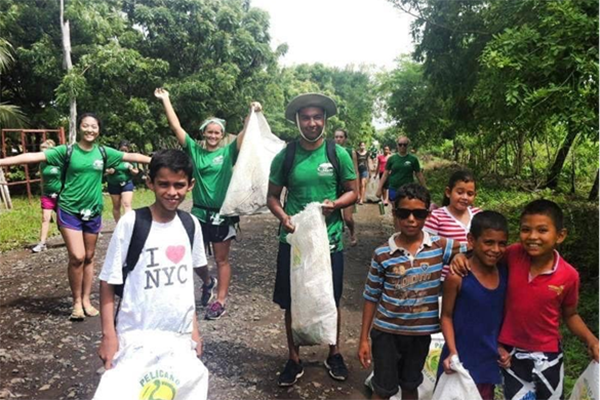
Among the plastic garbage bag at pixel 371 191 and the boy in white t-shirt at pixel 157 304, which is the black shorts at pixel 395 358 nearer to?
the boy in white t-shirt at pixel 157 304

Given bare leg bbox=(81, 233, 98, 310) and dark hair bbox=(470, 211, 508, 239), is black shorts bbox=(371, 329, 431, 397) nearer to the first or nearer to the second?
dark hair bbox=(470, 211, 508, 239)

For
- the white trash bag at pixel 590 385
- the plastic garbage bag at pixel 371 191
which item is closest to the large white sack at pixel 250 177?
the white trash bag at pixel 590 385

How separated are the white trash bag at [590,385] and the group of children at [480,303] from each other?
2.2 inches

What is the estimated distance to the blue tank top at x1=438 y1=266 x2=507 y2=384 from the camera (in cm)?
220

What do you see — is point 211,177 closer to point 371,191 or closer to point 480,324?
point 480,324

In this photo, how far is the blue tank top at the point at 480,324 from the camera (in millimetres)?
2195

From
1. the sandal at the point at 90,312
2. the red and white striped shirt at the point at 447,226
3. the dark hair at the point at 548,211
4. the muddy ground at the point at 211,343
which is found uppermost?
the dark hair at the point at 548,211

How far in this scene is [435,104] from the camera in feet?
48.5

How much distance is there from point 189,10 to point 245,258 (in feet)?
41.1

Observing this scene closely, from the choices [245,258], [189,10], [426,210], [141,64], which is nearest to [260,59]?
[189,10]

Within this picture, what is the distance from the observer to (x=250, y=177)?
400cm

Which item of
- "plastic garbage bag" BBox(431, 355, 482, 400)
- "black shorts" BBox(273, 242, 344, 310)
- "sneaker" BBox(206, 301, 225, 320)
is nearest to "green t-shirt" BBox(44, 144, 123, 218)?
"sneaker" BBox(206, 301, 225, 320)

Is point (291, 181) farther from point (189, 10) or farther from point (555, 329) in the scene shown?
point (189, 10)

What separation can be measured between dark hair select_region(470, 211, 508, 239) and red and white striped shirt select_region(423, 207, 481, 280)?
448mm
